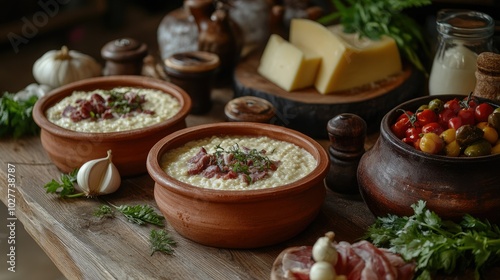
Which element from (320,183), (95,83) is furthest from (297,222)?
(95,83)

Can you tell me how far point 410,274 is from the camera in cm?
166

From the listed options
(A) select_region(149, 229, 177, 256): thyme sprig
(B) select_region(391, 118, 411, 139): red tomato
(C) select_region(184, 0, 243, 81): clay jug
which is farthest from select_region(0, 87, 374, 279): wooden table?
(C) select_region(184, 0, 243, 81): clay jug

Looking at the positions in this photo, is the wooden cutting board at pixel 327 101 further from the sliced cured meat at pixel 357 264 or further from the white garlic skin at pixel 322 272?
the white garlic skin at pixel 322 272

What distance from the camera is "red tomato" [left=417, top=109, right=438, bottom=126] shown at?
6.31ft

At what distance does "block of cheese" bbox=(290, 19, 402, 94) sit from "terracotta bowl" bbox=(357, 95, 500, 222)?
0.77m

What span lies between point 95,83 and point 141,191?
609mm

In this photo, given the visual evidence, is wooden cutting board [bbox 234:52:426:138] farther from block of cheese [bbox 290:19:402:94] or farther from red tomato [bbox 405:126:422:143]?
red tomato [bbox 405:126:422:143]

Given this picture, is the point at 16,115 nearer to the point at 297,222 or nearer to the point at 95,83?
the point at 95,83

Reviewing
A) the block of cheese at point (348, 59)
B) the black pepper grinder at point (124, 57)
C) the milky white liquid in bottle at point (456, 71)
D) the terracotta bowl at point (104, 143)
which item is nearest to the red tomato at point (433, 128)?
the milky white liquid in bottle at point (456, 71)

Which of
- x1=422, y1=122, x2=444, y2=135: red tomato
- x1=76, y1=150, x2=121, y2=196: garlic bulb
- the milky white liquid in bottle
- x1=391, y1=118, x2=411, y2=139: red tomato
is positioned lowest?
x1=76, y1=150, x2=121, y2=196: garlic bulb

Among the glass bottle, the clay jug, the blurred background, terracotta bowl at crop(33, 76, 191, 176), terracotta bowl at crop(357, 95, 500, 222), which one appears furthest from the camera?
the blurred background

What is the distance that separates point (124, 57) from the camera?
287 cm

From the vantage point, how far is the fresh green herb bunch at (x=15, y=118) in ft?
8.78

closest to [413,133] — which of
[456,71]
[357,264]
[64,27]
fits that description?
[357,264]
